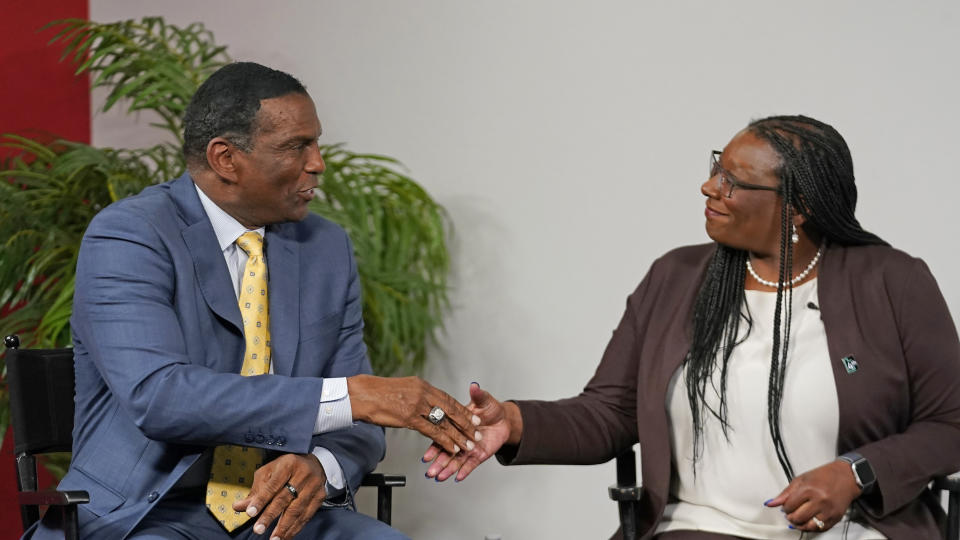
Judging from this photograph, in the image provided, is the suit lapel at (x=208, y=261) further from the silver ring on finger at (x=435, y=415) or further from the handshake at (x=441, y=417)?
the silver ring on finger at (x=435, y=415)

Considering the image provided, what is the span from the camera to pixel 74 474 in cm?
224

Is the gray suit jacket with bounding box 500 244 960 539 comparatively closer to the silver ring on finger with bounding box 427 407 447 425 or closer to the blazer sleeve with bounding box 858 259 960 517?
the blazer sleeve with bounding box 858 259 960 517

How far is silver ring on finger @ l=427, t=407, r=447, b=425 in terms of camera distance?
7.43ft

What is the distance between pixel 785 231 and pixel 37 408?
1.65 meters

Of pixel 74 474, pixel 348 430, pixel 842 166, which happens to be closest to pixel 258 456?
pixel 348 430

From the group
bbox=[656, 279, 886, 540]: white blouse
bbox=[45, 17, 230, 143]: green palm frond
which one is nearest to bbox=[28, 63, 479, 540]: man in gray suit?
bbox=[656, 279, 886, 540]: white blouse

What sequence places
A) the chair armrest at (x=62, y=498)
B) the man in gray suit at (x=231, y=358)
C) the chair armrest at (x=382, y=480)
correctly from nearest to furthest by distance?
the chair armrest at (x=62, y=498)
the man in gray suit at (x=231, y=358)
the chair armrest at (x=382, y=480)

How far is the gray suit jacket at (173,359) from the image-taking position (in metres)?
2.10

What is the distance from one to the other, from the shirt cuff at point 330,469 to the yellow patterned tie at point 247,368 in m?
0.12

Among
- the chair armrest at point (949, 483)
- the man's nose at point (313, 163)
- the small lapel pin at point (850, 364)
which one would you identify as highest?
the man's nose at point (313, 163)

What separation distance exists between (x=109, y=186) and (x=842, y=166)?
219 cm

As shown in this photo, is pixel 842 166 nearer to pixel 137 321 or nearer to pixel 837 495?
pixel 837 495

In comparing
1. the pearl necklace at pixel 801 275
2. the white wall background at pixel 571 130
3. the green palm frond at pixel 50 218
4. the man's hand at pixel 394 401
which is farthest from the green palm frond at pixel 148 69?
the pearl necklace at pixel 801 275

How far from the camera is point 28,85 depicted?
4301 millimetres
